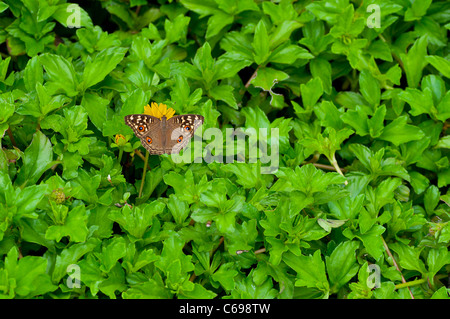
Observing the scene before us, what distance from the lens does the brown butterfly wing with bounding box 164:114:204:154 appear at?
65.3 inches

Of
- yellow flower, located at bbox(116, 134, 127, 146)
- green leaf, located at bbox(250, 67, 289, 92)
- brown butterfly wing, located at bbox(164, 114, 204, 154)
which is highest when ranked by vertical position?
green leaf, located at bbox(250, 67, 289, 92)

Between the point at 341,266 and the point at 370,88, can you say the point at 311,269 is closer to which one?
the point at 341,266

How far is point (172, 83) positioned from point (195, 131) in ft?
0.86

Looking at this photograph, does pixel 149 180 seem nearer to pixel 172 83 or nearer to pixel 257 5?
pixel 172 83

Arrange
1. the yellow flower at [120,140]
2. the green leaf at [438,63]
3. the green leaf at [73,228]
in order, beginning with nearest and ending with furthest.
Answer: the green leaf at [73,228], the yellow flower at [120,140], the green leaf at [438,63]

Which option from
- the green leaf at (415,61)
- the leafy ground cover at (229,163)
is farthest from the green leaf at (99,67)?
the green leaf at (415,61)

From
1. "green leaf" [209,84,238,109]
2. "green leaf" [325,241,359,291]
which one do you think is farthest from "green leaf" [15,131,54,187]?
"green leaf" [325,241,359,291]

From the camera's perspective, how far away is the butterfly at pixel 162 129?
5.41 feet

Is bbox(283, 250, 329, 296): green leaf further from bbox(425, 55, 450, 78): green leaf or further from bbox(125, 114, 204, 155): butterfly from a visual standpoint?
bbox(425, 55, 450, 78): green leaf

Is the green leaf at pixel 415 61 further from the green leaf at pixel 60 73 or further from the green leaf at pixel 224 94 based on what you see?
the green leaf at pixel 60 73

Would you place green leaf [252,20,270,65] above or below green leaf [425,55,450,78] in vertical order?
above

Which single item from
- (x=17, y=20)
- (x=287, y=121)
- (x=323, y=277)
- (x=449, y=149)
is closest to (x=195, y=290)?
(x=323, y=277)

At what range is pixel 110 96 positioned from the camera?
1.98 meters

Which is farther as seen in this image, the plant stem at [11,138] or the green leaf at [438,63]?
the green leaf at [438,63]
